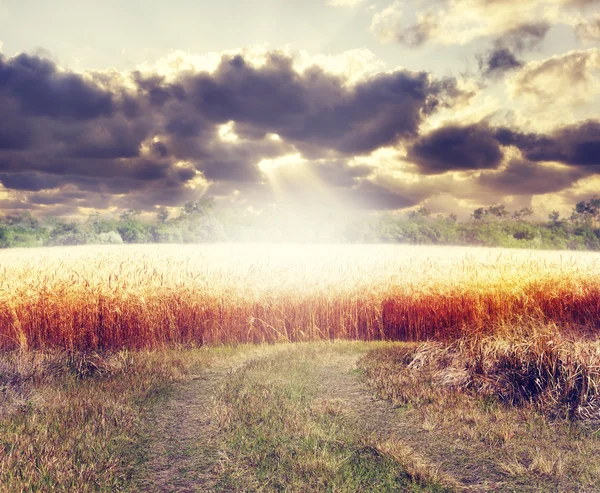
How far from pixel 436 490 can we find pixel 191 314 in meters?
6.38

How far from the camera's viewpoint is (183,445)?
191 inches

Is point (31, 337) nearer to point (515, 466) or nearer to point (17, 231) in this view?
point (515, 466)

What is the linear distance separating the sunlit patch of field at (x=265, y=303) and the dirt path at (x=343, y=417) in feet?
9.15

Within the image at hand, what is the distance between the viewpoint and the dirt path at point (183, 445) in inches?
165

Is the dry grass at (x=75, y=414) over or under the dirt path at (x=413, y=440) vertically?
over

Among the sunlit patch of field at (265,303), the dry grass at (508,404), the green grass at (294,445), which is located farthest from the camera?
the sunlit patch of field at (265,303)

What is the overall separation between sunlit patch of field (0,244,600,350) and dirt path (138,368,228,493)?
2993 millimetres

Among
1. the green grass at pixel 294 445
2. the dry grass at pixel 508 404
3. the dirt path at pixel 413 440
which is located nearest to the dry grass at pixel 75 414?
the green grass at pixel 294 445

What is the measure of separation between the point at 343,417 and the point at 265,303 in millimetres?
4592

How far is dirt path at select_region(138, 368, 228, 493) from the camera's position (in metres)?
4.18

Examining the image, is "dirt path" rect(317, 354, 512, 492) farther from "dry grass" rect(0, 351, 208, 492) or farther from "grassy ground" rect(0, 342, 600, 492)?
"dry grass" rect(0, 351, 208, 492)

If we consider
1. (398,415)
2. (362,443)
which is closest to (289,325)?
(398,415)

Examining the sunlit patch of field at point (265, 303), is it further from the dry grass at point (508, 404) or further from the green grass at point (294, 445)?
the green grass at point (294, 445)

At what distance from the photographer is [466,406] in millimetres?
5715
